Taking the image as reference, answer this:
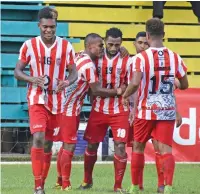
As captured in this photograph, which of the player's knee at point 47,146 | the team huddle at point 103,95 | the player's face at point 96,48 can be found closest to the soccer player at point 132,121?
the team huddle at point 103,95

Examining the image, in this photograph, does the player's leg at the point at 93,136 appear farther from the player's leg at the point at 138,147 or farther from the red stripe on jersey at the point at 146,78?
the red stripe on jersey at the point at 146,78

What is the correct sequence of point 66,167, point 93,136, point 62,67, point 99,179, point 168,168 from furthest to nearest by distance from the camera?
1. point 99,179
2. point 93,136
3. point 66,167
4. point 62,67
5. point 168,168

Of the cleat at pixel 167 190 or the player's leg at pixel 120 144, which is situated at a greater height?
the player's leg at pixel 120 144

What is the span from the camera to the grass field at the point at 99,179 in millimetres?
10844

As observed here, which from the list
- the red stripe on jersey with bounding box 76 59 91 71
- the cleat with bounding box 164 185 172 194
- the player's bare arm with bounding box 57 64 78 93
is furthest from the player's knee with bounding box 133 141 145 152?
the red stripe on jersey with bounding box 76 59 91 71

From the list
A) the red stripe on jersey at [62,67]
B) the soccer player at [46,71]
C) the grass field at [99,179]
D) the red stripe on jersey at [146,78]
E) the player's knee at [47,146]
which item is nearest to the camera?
the red stripe on jersey at [146,78]

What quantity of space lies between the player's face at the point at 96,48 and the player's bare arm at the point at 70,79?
78 centimetres

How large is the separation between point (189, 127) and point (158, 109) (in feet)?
21.2

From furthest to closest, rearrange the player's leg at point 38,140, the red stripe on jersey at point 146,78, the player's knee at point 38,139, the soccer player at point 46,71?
the soccer player at point 46,71 < the player's knee at point 38,139 < the player's leg at point 38,140 < the red stripe on jersey at point 146,78

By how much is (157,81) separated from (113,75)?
61.0 inches

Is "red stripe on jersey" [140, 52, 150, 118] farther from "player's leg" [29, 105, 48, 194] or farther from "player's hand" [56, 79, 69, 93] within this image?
"player's leg" [29, 105, 48, 194]

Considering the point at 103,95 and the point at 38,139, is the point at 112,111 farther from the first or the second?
the point at 38,139

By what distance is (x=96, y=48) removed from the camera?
11266mm

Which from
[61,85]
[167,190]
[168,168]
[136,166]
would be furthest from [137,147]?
[61,85]
